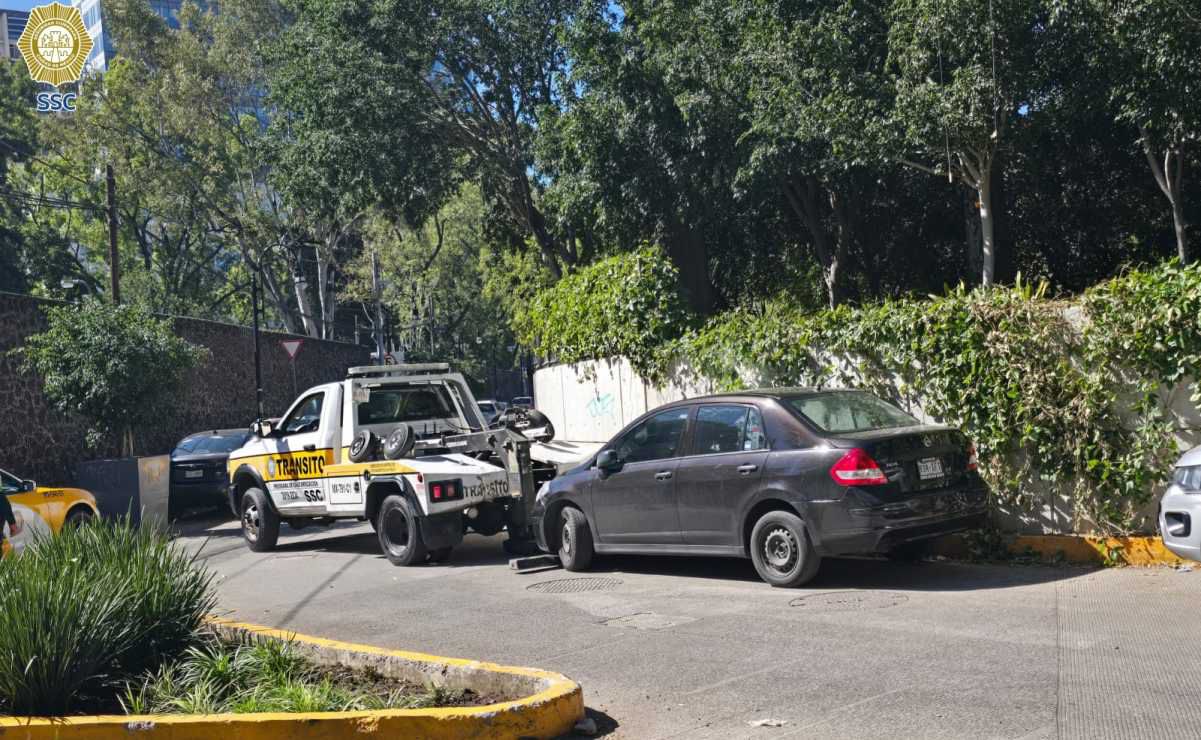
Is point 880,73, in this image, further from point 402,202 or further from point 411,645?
point 411,645

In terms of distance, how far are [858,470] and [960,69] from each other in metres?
11.3

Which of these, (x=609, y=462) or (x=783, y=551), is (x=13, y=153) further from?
(x=783, y=551)

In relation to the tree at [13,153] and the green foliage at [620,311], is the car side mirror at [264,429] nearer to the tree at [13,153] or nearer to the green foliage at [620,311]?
the green foliage at [620,311]

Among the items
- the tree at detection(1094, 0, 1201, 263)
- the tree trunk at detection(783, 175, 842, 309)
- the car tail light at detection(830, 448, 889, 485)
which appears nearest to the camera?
the car tail light at detection(830, 448, 889, 485)

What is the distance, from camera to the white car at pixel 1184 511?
277 inches

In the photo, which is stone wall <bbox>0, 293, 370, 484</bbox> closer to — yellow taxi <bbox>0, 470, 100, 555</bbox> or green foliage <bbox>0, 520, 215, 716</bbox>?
yellow taxi <bbox>0, 470, 100, 555</bbox>

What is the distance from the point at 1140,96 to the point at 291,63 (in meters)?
18.6

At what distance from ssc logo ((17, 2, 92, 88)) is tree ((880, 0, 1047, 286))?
3530cm

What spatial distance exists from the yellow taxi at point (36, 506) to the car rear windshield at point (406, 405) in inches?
124

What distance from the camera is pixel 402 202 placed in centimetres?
2791

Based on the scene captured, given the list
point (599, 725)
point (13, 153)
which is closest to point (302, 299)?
point (13, 153)

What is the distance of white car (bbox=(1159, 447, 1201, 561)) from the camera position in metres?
7.02

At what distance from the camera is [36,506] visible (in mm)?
14344

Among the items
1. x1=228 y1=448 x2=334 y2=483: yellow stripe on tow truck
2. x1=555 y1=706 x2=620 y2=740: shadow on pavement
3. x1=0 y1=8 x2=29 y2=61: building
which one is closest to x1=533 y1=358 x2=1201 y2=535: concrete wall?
x1=228 y1=448 x2=334 y2=483: yellow stripe on tow truck
